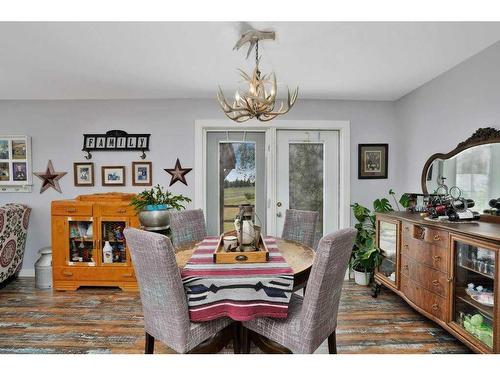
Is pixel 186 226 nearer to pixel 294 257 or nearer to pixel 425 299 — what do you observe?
pixel 294 257

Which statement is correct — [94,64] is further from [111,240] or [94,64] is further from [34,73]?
[111,240]

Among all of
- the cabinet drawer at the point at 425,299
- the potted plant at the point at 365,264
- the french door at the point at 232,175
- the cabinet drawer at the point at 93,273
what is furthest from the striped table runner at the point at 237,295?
the french door at the point at 232,175

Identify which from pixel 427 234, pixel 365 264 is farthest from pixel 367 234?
pixel 427 234

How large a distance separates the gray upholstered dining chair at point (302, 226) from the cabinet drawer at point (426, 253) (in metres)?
0.82

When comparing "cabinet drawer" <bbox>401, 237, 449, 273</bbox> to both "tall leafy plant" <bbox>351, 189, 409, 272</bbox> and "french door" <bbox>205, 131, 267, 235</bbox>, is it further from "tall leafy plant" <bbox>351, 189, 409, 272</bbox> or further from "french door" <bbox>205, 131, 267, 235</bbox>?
"french door" <bbox>205, 131, 267, 235</bbox>

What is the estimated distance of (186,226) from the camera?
2.61 meters

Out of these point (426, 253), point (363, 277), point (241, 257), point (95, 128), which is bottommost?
point (363, 277)

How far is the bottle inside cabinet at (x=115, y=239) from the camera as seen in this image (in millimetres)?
3188

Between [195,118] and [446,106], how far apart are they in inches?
108

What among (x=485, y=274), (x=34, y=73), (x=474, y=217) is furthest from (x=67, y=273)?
(x=474, y=217)

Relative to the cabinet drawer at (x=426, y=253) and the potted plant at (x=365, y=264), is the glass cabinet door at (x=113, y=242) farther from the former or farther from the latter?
the cabinet drawer at (x=426, y=253)

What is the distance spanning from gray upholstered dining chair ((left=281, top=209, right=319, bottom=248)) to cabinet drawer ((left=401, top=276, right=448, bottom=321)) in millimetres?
898

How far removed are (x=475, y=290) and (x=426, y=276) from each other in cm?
36

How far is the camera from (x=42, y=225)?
3539 mm
